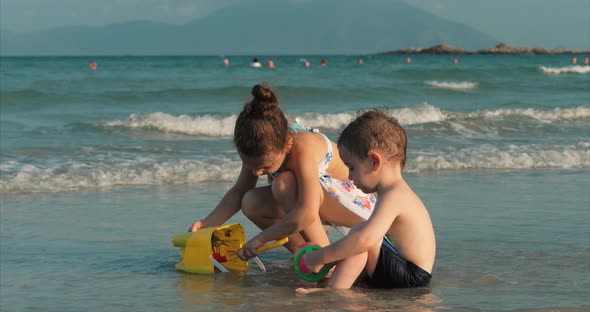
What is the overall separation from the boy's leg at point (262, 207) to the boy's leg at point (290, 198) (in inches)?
3.7

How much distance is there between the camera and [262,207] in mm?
4305

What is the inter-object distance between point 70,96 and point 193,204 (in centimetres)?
1420

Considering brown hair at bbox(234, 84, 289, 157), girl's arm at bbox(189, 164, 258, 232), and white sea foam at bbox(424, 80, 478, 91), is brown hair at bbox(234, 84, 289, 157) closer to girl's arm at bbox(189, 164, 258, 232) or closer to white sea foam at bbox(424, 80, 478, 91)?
girl's arm at bbox(189, 164, 258, 232)

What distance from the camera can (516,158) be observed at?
888cm

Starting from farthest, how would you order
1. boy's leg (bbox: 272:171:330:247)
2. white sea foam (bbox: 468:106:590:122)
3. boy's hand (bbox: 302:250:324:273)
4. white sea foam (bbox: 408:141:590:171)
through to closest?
white sea foam (bbox: 468:106:590:122), white sea foam (bbox: 408:141:590:171), boy's leg (bbox: 272:171:330:247), boy's hand (bbox: 302:250:324:273)

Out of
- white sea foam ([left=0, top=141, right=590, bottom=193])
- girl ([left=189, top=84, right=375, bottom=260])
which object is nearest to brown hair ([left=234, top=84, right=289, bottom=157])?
girl ([left=189, top=84, right=375, bottom=260])

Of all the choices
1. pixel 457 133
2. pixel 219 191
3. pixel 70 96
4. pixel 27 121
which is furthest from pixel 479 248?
pixel 70 96

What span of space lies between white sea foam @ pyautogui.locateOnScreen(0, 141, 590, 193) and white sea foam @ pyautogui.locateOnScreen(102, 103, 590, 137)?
3.54 meters

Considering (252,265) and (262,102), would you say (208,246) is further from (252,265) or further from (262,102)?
(262,102)

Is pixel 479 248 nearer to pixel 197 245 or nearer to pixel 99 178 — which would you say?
pixel 197 245

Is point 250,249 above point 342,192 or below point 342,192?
below

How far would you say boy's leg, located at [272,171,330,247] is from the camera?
13.2 feet

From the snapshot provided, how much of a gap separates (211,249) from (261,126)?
939 millimetres

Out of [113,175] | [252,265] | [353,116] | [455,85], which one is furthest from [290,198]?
[455,85]
